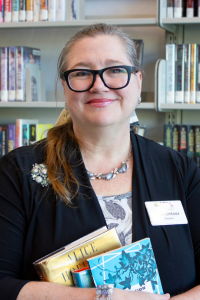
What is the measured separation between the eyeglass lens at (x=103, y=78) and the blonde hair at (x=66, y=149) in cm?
7

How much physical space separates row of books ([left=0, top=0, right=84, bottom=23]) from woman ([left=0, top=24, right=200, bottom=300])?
1.32 metres

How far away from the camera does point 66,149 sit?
66.0 inches

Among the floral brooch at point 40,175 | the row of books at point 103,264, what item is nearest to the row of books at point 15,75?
the floral brooch at point 40,175

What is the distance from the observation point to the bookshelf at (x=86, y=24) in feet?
9.60

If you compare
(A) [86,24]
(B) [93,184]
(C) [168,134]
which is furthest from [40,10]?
(B) [93,184]

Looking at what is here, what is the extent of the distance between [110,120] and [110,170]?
195 millimetres

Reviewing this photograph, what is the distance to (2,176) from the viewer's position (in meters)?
1.58

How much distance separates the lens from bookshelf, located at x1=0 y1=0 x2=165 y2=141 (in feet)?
9.60

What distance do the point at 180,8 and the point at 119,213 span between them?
1.51 meters

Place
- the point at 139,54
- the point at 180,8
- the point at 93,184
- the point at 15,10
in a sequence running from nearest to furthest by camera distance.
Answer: the point at 93,184
the point at 180,8
the point at 139,54
the point at 15,10

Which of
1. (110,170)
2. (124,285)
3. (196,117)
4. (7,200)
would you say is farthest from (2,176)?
(196,117)

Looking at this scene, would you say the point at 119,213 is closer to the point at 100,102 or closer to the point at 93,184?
the point at 93,184

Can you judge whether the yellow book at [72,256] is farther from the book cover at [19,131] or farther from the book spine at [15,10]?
the book spine at [15,10]

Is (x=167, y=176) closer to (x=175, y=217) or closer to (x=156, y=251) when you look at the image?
(x=175, y=217)
